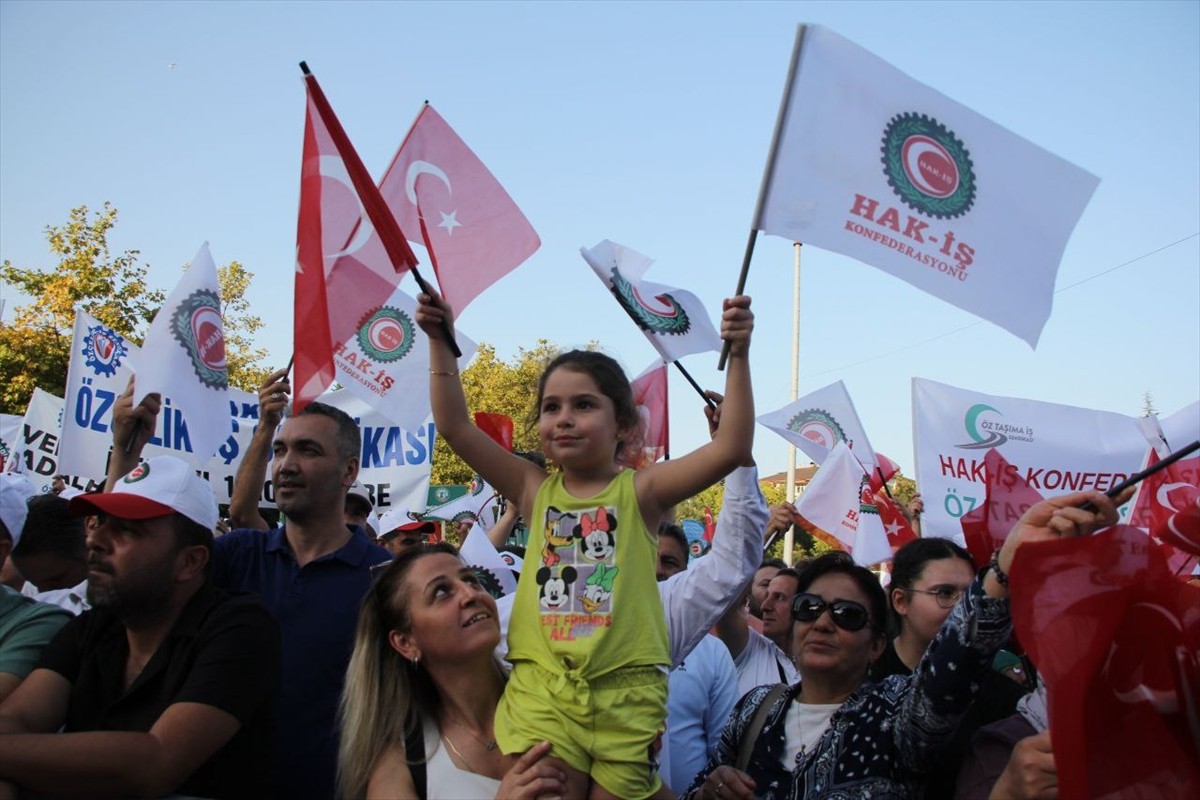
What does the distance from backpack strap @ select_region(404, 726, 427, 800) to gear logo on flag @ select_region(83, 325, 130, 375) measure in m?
6.24

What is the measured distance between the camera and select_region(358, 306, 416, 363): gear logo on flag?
556cm

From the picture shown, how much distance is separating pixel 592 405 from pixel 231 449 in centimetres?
589

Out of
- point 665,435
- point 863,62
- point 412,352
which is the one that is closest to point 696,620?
point 863,62

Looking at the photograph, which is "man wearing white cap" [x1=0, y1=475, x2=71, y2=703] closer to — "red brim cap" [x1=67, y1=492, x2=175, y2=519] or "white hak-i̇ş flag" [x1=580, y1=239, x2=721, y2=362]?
"red brim cap" [x1=67, y1=492, x2=175, y2=519]

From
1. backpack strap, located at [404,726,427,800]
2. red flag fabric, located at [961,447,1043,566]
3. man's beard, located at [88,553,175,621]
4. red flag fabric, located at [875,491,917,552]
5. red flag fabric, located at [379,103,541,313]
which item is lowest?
backpack strap, located at [404,726,427,800]

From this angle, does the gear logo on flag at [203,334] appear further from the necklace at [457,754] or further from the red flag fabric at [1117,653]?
the red flag fabric at [1117,653]

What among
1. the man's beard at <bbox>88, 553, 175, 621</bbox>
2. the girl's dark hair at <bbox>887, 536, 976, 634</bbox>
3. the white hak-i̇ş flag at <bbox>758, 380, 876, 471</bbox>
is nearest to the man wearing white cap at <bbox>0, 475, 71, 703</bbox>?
the man's beard at <bbox>88, 553, 175, 621</bbox>

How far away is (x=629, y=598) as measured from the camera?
9.48ft

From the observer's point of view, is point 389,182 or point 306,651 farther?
point 389,182

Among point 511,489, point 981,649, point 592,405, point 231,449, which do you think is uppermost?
point 231,449

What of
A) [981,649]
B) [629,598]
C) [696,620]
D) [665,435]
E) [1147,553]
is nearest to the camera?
[1147,553]

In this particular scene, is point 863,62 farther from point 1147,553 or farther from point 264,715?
point 264,715

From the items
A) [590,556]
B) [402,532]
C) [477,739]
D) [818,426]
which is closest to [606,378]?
[590,556]

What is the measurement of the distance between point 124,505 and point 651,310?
204 centimetres
